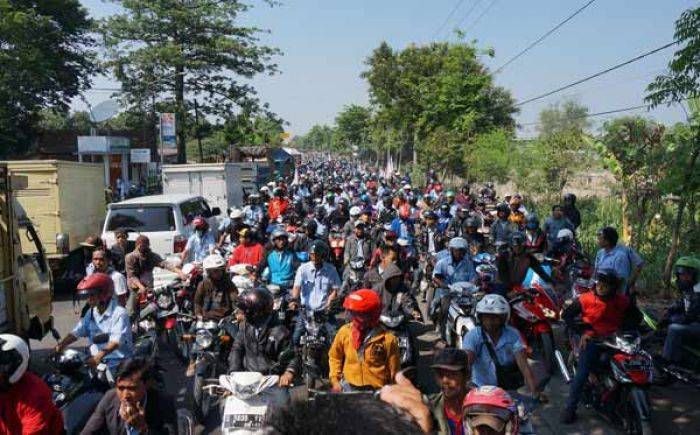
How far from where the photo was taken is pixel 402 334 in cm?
640

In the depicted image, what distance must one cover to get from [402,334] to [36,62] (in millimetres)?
27820

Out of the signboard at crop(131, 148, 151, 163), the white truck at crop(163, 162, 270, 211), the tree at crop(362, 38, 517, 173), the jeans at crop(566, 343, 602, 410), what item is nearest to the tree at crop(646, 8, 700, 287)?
the jeans at crop(566, 343, 602, 410)

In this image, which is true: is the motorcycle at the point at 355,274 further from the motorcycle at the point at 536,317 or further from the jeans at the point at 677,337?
the jeans at the point at 677,337

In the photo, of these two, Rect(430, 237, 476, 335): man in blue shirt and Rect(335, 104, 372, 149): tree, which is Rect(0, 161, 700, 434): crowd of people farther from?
Rect(335, 104, 372, 149): tree

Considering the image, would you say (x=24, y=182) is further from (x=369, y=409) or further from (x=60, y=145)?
(x=60, y=145)

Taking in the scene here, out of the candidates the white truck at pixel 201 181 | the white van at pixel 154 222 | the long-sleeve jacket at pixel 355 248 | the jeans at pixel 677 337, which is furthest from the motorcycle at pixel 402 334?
the white truck at pixel 201 181

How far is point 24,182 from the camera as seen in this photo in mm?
8336

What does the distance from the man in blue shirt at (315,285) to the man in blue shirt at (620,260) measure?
320 centimetres

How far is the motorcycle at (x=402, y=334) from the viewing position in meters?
6.25

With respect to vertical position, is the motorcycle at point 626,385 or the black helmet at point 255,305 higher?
the black helmet at point 255,305

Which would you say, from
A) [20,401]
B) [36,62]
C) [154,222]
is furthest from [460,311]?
[36,62]

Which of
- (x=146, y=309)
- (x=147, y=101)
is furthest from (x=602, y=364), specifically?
(x=147, y=101)

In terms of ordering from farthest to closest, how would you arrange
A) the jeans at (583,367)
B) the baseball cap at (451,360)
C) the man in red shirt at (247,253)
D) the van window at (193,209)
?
the van window at (193,209) → the man in red shirt at (247,253) → the jeans at (583,367) → the baseball cap at (451,360)

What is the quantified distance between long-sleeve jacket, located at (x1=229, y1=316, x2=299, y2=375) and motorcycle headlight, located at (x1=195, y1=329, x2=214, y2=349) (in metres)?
0.90
